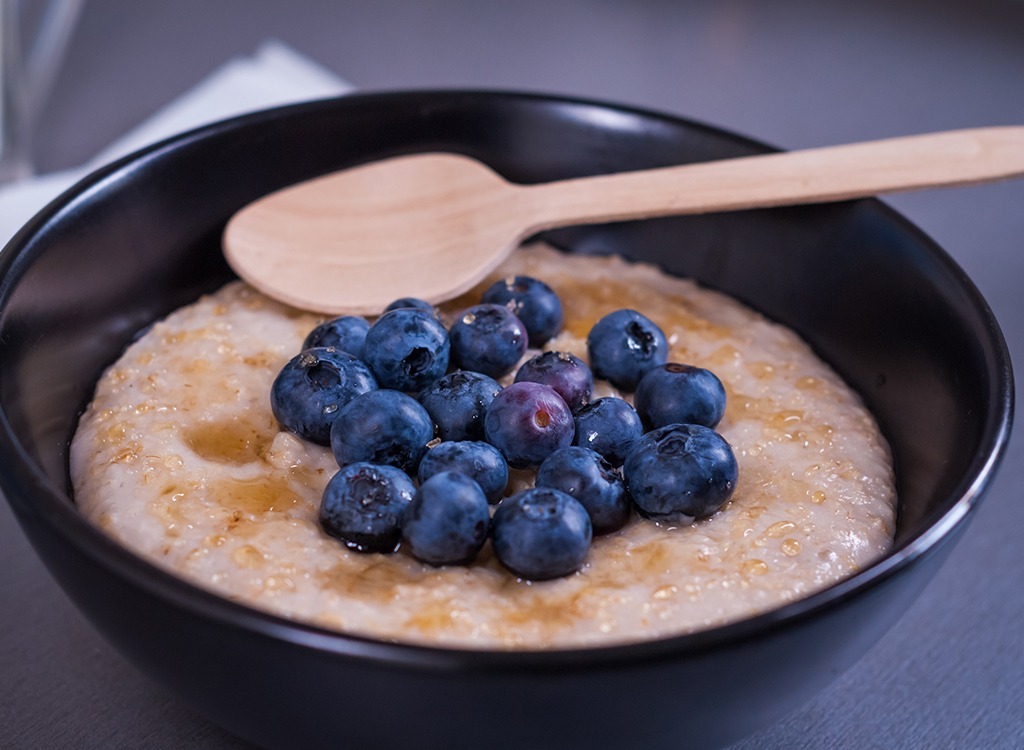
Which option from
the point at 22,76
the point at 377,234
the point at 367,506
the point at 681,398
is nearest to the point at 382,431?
the point at 367,506

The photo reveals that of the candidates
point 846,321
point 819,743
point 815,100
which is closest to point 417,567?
point 819,743

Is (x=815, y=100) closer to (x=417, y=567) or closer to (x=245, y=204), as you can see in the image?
(x=245, y=204)

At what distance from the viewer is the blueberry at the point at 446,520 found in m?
1.09

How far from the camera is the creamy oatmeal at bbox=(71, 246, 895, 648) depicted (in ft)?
3.46

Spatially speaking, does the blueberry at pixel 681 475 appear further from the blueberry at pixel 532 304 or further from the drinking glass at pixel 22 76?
the drinking glass at pixel 22 76

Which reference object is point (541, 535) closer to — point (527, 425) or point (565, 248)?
point (527, 425)

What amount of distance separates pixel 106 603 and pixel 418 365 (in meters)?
0.52

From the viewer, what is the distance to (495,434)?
1256 mm

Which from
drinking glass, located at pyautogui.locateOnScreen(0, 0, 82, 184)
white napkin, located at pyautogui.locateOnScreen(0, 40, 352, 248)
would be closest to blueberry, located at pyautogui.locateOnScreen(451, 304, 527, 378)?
white napkin, located at pyautogui.locateOnScreen(0, 40, 352, 248)

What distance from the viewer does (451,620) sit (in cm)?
103

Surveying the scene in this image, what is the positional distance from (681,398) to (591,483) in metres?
0.22

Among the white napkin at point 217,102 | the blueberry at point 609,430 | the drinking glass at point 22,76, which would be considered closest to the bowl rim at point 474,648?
the blueberry at point 609,430

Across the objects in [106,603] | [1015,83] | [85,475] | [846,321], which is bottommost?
[85,475]

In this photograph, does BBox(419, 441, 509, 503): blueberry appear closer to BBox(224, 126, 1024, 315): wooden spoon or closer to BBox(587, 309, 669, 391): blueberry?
BBox(587, 309, 669, 391): blueberry
